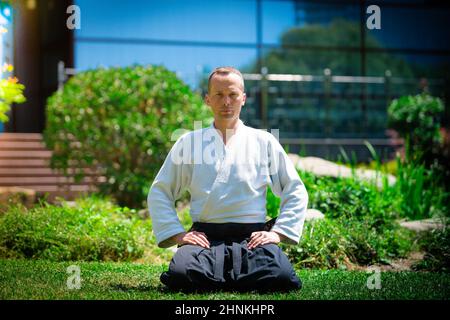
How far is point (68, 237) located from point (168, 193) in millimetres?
1830

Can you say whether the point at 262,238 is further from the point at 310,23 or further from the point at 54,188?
the point at 310,23

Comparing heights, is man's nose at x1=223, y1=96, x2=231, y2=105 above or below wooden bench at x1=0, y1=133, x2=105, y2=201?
above

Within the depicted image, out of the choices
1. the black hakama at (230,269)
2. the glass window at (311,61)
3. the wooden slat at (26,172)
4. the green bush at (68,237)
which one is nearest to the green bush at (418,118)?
the glass window at (311,61)

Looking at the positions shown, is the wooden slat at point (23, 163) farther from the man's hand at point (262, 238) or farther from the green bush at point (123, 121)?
the man's hand at point (262, 238)

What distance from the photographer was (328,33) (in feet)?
51.9

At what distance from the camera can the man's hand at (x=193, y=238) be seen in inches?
A: 172

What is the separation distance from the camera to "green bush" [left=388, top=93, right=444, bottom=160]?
12625 mm

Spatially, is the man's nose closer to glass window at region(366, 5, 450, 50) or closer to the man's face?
the man's face

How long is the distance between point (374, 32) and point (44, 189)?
A: 8.08 m

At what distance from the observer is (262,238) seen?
4.36 metres

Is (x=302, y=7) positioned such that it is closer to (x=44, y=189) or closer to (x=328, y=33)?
(x=328, y=33)

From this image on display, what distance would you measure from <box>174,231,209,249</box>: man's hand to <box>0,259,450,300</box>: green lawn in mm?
302

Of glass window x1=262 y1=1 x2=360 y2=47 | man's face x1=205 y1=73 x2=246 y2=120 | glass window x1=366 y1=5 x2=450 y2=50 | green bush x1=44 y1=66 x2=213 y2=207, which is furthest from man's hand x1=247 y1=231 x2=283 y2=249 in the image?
glass window x1=366 y1=5 x2=450 y2=50
